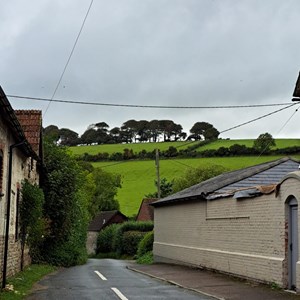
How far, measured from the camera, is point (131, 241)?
50.5 meters

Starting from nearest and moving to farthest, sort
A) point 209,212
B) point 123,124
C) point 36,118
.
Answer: point 209,212 → point 36,118 → point 123,124

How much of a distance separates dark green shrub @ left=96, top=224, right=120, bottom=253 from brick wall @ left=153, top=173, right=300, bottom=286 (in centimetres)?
3040

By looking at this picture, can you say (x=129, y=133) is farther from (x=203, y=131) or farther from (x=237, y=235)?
(x=237, y=235)

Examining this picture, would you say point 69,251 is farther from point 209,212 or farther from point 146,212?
point 146,212

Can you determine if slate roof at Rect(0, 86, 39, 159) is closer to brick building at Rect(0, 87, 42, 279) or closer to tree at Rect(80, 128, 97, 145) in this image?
brick building at Rect(0, 87, 42, 279)

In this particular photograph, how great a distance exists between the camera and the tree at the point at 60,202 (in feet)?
101

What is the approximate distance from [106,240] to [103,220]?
10238mm

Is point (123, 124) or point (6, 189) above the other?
point (123, 124)

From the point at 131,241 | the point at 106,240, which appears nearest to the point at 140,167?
the point at 106,240

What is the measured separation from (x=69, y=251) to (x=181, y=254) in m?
8.11

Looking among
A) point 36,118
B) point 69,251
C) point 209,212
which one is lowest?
point 69,251

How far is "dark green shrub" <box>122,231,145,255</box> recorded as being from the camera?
49500 millimetres

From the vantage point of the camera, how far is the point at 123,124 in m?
100

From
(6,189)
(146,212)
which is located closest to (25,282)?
(6,189)
